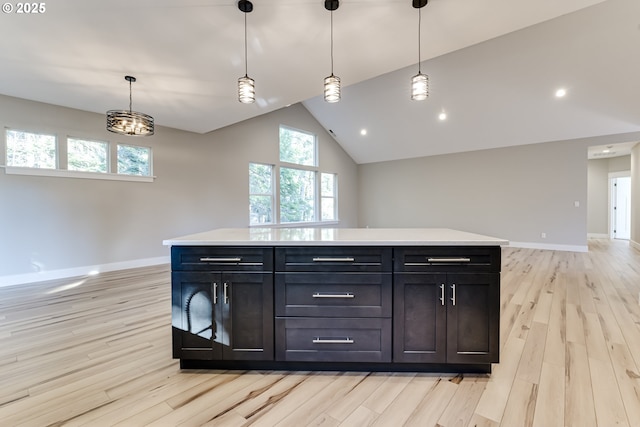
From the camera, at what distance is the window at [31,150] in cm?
385

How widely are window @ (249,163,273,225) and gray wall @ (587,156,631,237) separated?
1021 centimetres

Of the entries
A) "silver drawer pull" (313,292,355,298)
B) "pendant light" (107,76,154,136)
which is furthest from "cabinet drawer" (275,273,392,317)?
"pendant light" (107,76,154,136)

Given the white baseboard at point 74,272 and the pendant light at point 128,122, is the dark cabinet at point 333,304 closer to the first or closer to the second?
the pendant light at point 128,122

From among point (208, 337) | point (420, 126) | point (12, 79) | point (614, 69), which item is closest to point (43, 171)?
point (12, 79)

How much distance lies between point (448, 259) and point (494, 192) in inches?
274

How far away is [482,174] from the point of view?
299 inches

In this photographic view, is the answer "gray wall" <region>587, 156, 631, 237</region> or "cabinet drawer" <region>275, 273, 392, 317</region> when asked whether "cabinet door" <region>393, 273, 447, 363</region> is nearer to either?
"cabinet drawer" <region>275, 273, 392, 317</region>

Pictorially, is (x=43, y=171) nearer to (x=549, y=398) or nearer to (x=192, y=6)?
(x=192, y=6)

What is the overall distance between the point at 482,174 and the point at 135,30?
800cm

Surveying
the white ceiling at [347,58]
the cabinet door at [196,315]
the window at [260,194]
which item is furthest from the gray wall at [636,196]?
the cabinet door at [196,315]

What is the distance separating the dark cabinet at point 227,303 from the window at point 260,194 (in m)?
4.82

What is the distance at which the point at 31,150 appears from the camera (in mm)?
3975

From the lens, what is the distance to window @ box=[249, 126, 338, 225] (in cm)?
677

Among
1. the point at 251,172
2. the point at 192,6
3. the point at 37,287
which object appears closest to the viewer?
the point at 192,6
